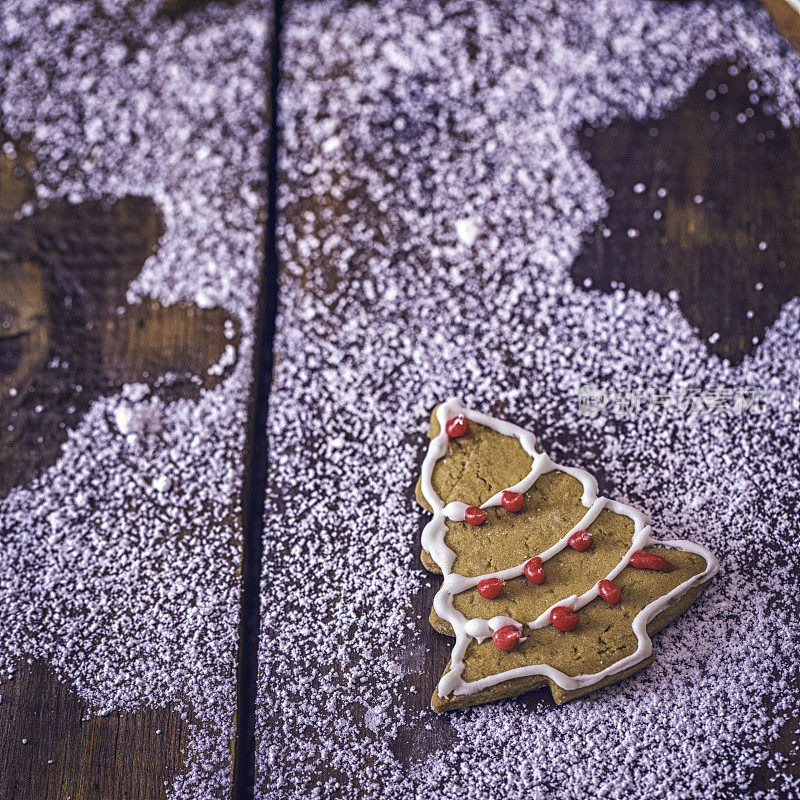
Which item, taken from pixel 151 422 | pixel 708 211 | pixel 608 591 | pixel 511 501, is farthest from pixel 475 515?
pixel 708 211

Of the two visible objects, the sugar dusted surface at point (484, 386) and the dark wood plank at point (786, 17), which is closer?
the sugar dusted surface at point (484, 386)

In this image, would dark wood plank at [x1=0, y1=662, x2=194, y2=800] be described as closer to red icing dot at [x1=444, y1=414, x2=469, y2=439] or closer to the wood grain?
the wood grain

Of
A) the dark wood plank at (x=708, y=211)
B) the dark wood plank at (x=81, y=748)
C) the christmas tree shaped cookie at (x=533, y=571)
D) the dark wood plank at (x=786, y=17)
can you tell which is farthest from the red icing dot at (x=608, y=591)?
the dark wood plank at (x=786, y=17)

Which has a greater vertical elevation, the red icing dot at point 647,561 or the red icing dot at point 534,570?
the red icing dot at point 647,561

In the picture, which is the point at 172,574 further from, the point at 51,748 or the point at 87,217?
the point at 87,217

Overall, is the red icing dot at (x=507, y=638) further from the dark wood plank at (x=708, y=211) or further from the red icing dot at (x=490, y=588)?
the dark wood plank at (x=708, y=211)

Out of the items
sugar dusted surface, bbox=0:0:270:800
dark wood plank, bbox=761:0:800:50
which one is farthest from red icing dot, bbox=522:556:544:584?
dark wood plank, bbox=761:0:800:50

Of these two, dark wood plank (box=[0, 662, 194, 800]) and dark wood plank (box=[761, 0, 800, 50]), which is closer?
dark wood plank (box=[0, 662, 194, 800])

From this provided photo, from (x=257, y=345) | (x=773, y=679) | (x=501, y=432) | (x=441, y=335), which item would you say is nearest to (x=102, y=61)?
(x=257, y=345)
